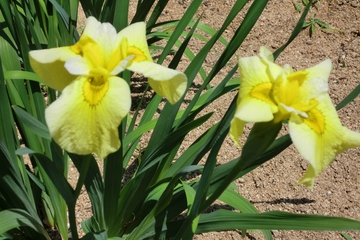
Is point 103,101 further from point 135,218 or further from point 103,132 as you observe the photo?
point 135,218

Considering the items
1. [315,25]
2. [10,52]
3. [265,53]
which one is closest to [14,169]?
[10,52]

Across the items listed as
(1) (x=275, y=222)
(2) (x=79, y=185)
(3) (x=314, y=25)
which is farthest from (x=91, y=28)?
(3) (x=314, y=25)

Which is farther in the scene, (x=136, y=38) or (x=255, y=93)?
(x=136, y=38)

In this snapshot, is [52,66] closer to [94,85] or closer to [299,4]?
[94,85]

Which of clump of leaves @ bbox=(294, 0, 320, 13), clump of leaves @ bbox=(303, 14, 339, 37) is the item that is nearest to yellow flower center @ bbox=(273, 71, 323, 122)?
clump of leaves @ bbox=(303, 14, 339, 37)

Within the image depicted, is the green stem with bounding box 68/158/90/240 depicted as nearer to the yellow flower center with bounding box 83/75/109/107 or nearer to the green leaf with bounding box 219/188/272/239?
the yellow flower center with bounding box 83/75/109/107

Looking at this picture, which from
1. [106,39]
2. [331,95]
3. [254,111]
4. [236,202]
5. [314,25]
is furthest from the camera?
[314,25]

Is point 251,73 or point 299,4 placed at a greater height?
point 299,4
